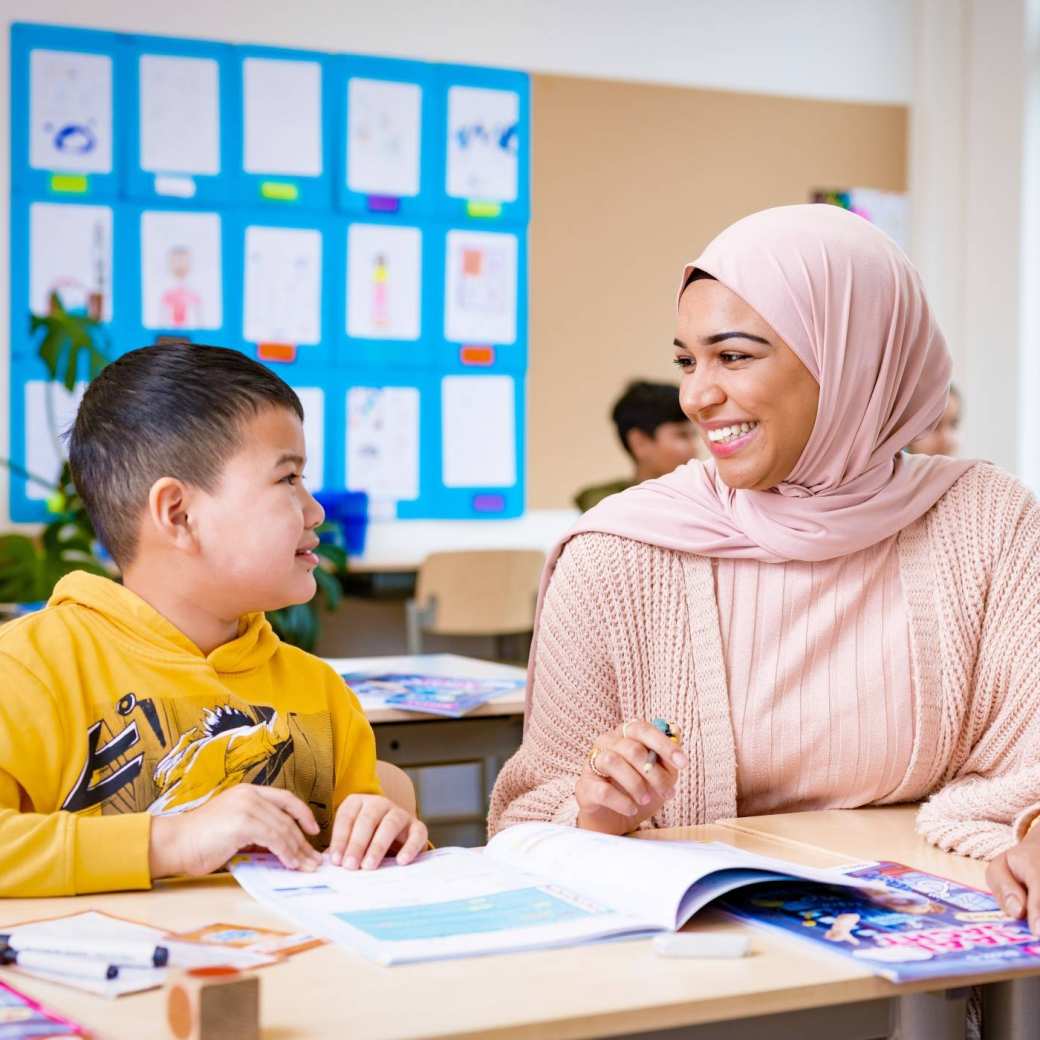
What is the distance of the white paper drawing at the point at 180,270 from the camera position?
496cm

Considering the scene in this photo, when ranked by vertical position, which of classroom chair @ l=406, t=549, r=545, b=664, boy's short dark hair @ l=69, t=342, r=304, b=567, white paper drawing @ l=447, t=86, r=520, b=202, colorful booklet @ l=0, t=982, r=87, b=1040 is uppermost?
white paper drawing @ l=447, t=86, r=520, b=202

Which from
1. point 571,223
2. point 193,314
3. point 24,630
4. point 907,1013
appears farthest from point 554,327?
point 907,1013

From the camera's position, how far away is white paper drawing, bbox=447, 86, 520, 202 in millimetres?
5379

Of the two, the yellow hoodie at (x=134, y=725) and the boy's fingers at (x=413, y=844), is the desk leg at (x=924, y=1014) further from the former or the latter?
the yellow hoodie at (x=134, y=725)

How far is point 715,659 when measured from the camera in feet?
5.35

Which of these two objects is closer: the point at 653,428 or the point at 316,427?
the point at 653,428

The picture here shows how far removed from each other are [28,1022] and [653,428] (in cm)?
400

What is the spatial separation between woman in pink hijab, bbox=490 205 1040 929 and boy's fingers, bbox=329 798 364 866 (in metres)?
0.35

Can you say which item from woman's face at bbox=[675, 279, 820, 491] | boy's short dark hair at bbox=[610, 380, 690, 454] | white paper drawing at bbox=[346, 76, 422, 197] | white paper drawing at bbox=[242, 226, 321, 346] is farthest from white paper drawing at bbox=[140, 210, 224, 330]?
woman's face at bbox=[675, 279, 820, 491]

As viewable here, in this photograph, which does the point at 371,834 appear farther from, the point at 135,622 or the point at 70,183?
the point at 70,183

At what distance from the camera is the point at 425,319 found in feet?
17.6

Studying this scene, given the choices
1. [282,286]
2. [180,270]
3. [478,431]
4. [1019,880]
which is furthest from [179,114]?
[1019,880]

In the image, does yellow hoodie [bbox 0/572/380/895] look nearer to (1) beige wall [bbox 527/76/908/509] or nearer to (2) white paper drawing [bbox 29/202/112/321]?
(2) white paper drawing [bbox 29/202/112/321]

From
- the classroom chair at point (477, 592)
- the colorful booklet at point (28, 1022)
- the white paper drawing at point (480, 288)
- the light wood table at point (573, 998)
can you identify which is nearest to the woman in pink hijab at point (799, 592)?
the light wood table at point (573, 998)
